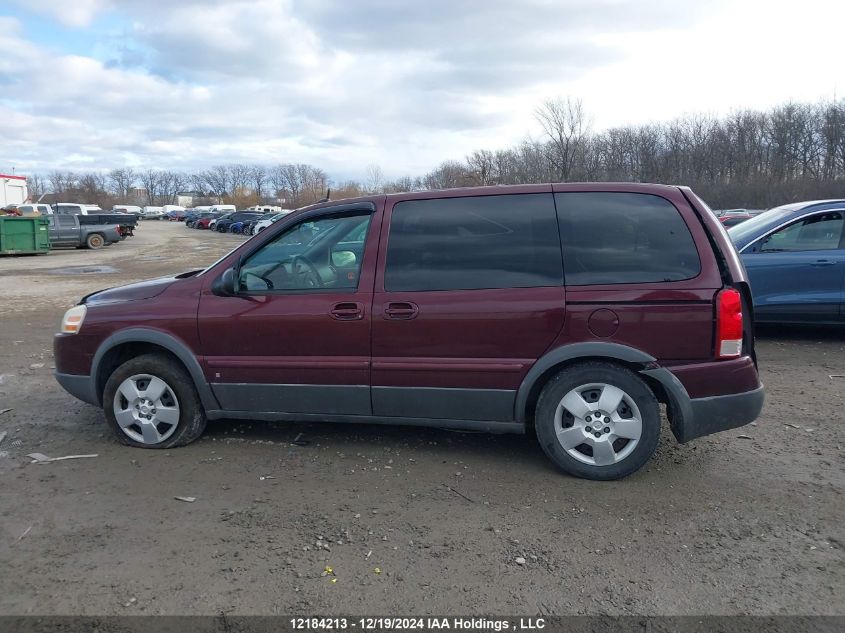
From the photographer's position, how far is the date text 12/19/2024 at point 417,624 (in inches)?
106

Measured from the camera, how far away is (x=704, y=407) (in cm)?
389

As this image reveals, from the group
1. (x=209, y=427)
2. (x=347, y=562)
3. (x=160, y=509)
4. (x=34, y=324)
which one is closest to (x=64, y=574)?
(x=160, y=509)

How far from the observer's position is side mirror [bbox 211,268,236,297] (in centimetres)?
440

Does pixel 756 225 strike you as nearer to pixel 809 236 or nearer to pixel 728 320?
pixel 809 236

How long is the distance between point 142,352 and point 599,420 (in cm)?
324

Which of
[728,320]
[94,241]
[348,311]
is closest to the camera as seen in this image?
[728,320]

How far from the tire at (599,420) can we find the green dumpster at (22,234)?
27219 millimetres

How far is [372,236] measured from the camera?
14.2 ft

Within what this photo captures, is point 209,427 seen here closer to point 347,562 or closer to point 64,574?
point 64,574

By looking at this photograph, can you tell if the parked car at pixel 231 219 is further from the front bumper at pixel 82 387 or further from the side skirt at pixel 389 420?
the side skirt at pixel 389 420

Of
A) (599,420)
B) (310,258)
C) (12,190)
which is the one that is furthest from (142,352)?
(12,190)

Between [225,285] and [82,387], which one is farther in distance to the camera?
[82,387]

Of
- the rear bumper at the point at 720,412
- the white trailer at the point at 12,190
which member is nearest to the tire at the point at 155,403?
the rear bumper at the point at 720,412

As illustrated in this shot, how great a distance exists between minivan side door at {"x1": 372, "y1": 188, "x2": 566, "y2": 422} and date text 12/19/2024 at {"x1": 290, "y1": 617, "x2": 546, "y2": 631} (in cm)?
154
